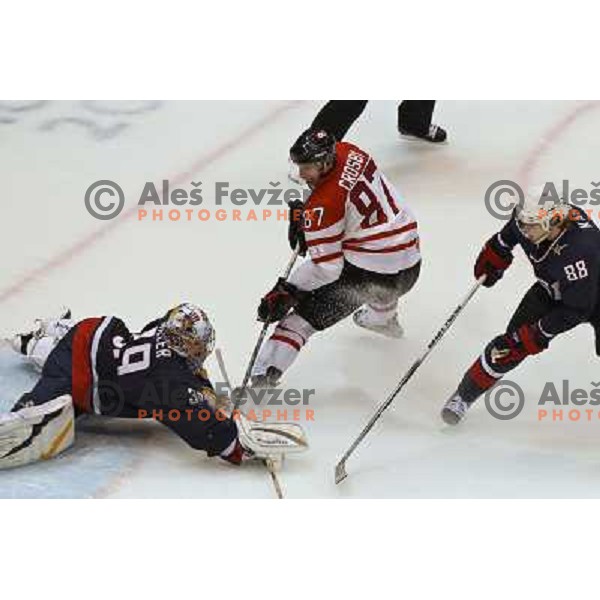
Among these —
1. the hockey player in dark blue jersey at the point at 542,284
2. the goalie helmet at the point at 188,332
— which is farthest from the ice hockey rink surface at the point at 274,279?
the goalie helmet at the point at 188,332

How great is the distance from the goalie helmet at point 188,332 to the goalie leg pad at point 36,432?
0.91ft

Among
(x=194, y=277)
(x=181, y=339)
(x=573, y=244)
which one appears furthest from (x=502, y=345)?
(x=194, y=277)

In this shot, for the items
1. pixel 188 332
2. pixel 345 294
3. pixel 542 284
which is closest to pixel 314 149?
pixel 345 294

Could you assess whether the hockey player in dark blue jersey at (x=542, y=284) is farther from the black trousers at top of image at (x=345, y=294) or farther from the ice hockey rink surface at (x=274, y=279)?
the black trousers at top of image at (x=345, y=294)

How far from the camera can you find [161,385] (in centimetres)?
373

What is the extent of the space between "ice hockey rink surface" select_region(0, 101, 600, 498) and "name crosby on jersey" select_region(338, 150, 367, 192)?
0.56 meters

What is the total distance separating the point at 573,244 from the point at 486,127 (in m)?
1.66

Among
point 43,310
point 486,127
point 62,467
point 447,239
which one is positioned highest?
point 486,127

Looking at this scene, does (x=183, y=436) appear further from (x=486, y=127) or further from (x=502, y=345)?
(x=486, y=127)

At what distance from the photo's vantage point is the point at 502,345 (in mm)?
3910

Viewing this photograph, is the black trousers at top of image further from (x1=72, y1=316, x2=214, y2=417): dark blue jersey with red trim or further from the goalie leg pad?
the goalie leg pad

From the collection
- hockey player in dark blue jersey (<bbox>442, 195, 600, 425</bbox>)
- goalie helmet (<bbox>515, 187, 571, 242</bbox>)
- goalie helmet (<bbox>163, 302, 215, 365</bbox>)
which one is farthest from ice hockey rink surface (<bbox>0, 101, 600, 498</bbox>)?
goalie helmet (<bbox>515, 187, 571, 242</bbox>)

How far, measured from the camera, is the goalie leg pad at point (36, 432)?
3619 mm

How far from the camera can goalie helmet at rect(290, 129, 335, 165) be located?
152 inches
